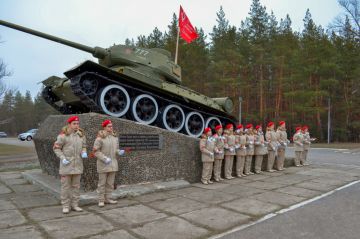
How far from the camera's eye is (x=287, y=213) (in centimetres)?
600

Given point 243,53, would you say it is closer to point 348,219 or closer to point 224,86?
point 224,86

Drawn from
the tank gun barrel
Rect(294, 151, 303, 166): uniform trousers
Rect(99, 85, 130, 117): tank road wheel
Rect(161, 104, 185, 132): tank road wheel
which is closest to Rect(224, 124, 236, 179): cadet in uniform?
Rect(161, 104, 185, 132): tank road wheel

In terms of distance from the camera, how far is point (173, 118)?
10.8 metres

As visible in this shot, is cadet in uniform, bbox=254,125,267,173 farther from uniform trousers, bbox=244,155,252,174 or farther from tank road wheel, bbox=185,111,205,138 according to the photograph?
tank road wheel, bbox=185,111,205,138

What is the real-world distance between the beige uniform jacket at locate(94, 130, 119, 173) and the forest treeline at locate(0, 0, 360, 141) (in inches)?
1142

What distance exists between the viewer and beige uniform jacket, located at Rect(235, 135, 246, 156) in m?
10.3

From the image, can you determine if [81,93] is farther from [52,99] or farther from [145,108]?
[52,99]

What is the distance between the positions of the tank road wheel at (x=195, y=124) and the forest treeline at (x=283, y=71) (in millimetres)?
23590

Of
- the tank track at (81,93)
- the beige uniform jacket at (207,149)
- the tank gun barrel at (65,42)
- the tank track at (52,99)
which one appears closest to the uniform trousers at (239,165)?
the beige uniform jacket at (207,149)

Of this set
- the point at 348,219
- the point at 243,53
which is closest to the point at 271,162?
the point at 348,219

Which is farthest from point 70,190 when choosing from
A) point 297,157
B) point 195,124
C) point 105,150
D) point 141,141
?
point 297,157

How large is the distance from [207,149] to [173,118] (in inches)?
83.6

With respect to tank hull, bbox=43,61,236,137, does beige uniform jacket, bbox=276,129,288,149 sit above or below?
below

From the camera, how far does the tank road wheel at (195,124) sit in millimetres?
11411
